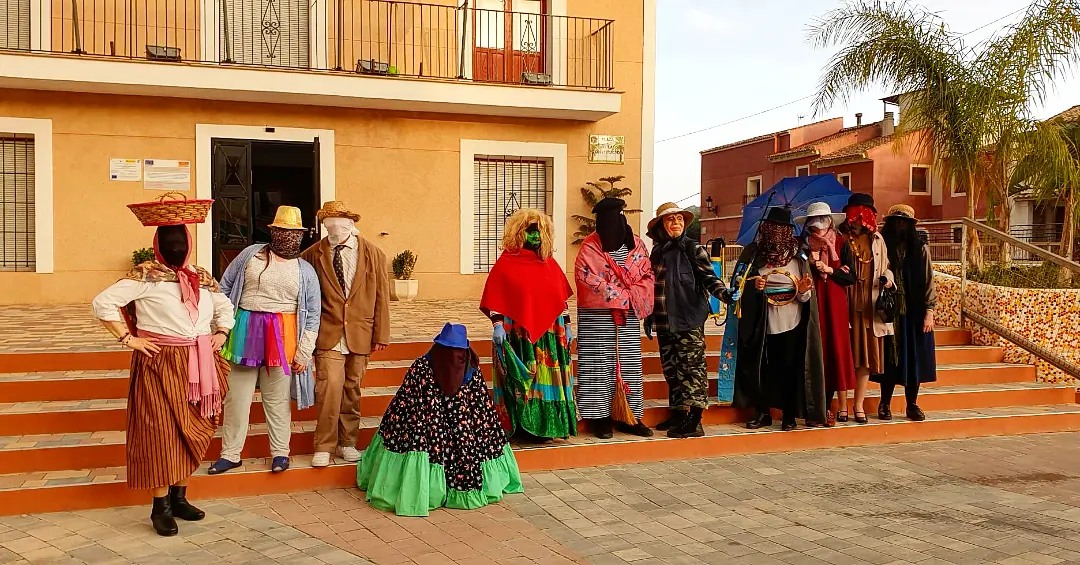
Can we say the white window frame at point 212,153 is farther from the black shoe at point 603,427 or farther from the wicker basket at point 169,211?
the wicker basket at point 169,211

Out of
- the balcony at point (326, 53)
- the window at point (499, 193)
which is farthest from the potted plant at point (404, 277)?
the balcony at point (326, 53)

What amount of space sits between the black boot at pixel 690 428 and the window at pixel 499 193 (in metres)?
7.30

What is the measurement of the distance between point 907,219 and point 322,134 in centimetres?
820

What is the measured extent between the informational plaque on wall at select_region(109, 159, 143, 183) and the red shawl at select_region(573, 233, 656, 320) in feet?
25.8

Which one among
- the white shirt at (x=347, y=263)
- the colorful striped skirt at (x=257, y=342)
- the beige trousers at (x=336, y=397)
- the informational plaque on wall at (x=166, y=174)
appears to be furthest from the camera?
the informational plaque on wall at (x=166, y=174)

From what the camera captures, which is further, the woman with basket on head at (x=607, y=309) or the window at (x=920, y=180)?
the window at (x=920, y=180)

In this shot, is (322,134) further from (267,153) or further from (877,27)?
(877,27)

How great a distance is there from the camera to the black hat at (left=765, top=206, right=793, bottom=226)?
7414 mm

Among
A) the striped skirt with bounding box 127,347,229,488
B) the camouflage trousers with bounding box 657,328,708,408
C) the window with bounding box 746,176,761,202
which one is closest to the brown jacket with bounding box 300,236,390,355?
the striped skirt with bounding box 127,347,229,488

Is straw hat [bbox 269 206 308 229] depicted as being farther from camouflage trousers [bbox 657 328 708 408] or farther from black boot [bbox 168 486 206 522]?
camouflage trousers [bbox 657 328 708 408]

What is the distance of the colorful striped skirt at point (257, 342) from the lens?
5.79 metres

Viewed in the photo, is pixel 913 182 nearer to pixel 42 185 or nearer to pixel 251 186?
pixel 251 186

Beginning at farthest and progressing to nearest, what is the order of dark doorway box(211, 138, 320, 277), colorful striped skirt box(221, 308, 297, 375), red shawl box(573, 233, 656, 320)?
dark doorway box(211, 138, 320, 277)
red shawl box(573, 233, 656, 320)
colorful striped skirt box(221, 308, 297, 375)

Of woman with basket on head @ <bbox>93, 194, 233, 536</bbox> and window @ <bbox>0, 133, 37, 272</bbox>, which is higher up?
window @ <bbox>0, 133, 37, 272</bbox>
